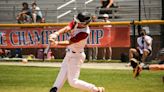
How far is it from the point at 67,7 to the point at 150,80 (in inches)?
493

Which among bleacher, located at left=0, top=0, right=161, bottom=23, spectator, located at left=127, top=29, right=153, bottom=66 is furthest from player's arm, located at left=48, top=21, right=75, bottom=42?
bleacher, located at left=0, top=0, right=161, bottom=23

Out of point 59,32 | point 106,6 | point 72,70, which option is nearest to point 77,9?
point 106,6

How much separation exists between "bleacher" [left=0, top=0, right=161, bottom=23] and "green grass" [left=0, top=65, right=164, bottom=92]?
7345 millimetres

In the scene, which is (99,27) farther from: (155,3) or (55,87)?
(55,87)

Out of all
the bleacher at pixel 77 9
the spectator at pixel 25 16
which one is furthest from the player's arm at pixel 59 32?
the bleacher at pixel 77 9

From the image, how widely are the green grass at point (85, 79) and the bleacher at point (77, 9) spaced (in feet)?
24.1

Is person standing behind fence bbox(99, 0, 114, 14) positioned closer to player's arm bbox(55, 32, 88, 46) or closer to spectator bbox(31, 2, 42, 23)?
spectator bbox(31, 2, 42, 23)

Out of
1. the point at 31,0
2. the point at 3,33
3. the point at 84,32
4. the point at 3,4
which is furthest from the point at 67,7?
the point at 84,32

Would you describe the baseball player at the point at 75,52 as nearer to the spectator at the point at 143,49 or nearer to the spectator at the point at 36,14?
the spectator at the point at 143,49

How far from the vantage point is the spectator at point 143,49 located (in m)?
18.0

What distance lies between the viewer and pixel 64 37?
19.8m

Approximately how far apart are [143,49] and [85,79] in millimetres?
5024

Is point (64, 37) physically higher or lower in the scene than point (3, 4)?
lower

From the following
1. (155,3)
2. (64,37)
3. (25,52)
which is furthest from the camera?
(155,3)
